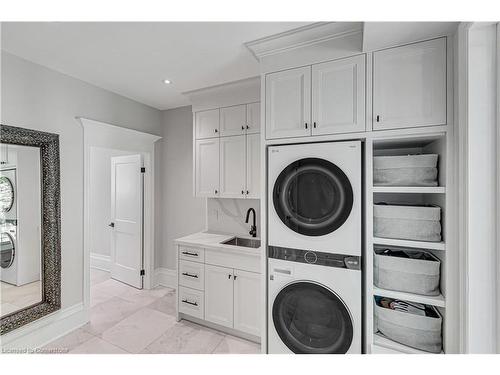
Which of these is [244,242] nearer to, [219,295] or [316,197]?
[219,295]

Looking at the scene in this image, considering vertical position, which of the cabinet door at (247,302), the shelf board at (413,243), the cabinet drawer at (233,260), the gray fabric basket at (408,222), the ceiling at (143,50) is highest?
the ceiling at (143,50)

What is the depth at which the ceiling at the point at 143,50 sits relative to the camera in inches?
64.9

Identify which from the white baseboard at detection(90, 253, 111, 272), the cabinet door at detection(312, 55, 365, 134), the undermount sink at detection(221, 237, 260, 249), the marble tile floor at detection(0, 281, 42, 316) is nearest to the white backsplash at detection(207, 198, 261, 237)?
the undermount sink at detection(221, 237, 260, 249)

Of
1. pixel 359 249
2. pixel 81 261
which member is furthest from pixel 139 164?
pixel 359 249

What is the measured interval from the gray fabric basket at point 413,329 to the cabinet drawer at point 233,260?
106 centimetres

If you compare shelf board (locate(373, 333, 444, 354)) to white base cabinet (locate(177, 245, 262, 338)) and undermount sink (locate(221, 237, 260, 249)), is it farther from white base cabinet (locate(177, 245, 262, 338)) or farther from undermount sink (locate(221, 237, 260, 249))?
undermount sink (locate(221, 237, 260, 249))

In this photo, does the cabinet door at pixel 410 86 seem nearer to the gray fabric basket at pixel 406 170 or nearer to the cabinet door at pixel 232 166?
the gray fabric basket at pixel 406 170

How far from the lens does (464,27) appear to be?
3.97ft

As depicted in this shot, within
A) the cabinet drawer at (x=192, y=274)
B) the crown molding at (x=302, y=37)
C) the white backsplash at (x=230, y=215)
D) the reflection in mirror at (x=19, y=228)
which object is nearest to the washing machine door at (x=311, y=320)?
the cabinet drawer at (x=192, y=274)

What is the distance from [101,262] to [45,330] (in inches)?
81.0

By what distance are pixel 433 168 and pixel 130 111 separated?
130 inches

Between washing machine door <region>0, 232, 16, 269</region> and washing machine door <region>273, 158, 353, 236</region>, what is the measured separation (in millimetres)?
2305

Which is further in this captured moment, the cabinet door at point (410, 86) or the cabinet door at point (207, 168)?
the cabinet door at point (207, 168)

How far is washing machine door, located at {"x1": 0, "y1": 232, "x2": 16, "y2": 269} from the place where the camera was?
1988 mm
